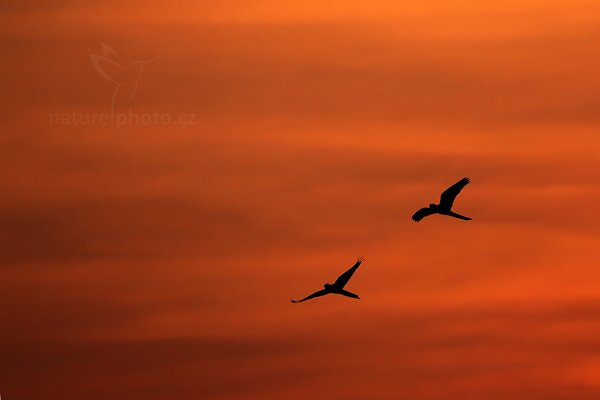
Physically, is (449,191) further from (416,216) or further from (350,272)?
(350,272)

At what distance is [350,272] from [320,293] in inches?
139

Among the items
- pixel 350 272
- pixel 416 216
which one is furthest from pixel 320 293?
pixel 416 216

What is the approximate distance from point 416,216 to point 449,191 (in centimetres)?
328

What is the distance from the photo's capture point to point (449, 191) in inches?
4151

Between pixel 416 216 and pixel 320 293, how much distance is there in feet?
35.9

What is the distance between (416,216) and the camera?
10612 centimetres

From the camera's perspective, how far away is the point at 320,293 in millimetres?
110812

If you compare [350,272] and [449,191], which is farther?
[350,272]

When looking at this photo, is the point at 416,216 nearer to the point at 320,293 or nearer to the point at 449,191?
the point at 449,191

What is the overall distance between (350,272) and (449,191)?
12395mm

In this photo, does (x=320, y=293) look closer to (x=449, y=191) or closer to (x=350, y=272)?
(x=350, y=272)

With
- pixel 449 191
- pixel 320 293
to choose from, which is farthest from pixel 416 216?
pixel 320 293

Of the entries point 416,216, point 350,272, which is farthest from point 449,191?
point 350,272
